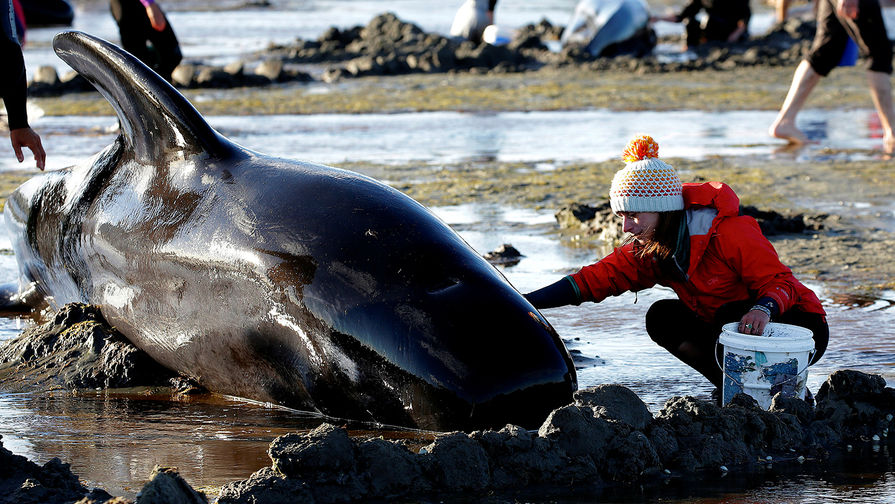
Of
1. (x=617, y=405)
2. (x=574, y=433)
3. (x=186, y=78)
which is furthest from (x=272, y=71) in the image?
(x=574, y=433)

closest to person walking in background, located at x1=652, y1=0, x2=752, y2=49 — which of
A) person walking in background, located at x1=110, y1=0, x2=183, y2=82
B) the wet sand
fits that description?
the wet sand

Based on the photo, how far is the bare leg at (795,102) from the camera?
39.1ft

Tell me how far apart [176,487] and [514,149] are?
389 inches

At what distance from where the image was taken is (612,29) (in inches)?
898

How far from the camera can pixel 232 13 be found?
144ft

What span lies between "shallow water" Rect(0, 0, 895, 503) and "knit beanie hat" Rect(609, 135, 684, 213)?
2.75 feet

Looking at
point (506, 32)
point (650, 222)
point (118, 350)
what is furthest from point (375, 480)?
point (506, 32)

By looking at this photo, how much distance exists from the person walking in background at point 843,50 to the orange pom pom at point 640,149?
6.68 meters

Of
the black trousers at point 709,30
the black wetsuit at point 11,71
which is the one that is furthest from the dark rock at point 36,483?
the black trousers at point 709,30

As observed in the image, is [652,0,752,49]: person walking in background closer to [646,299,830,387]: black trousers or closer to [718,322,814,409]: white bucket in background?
[646,299,830,387]: black trousers

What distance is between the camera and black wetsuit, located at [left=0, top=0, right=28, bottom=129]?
679 centimetres

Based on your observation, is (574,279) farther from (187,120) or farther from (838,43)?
(838,43)

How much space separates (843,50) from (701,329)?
7.16 meters

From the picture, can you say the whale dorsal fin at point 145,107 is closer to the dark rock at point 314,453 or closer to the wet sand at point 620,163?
the dark rock at point 314,453
